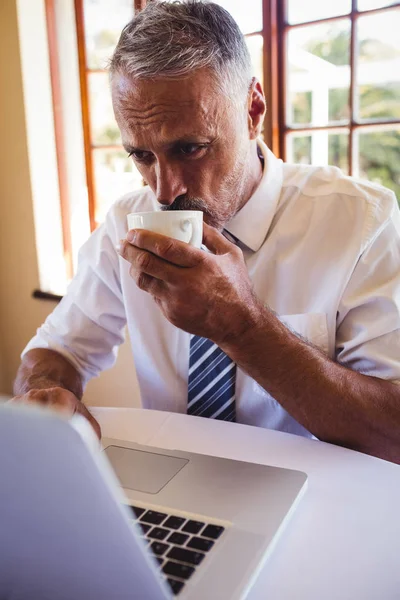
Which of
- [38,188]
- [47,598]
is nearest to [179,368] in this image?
[47,598]

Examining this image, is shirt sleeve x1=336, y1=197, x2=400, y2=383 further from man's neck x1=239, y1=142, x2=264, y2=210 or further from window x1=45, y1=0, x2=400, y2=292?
window x1=45, y1=0, x2=400, y2=292

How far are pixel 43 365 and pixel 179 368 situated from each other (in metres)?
0.30

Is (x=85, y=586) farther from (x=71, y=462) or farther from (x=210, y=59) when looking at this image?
(x=210, y=59)

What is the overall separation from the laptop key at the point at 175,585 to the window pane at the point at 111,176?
79.5 inches

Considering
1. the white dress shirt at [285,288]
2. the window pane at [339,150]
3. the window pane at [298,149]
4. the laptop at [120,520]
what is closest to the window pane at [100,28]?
the window pane at [298,149]

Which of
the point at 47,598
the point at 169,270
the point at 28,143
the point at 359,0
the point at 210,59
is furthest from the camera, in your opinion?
the point at 28,143

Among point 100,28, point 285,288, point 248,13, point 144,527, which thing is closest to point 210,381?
point 285,288

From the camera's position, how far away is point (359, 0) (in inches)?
67.1

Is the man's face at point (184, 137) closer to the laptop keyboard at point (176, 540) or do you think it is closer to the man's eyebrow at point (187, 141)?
the man's eyebrow at point (187, 141)

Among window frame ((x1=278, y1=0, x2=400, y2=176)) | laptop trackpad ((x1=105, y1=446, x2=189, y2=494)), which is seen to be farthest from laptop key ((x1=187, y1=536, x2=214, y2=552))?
window frame ((x1=278, y1=0, x2=400, y2=176))

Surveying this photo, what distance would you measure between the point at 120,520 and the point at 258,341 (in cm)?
49

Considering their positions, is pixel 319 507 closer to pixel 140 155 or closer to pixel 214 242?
pixel 214 242

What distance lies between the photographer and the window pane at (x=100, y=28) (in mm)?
2283

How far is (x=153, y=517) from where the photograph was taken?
2.00 feet
